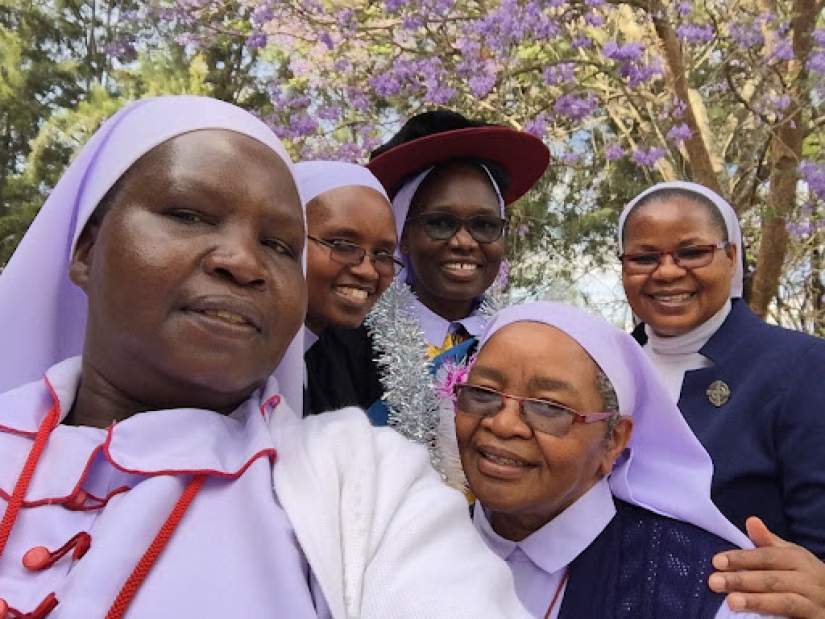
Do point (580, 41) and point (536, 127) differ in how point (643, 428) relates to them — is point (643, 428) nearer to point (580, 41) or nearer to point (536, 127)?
point (536, 127)

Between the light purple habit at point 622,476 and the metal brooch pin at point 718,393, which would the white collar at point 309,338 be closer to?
the light purple habit at point 622,476

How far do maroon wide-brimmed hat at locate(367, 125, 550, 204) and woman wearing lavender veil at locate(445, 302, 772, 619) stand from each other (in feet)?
3.77

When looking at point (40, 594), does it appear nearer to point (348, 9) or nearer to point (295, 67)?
point (348, 9)

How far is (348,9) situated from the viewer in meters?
7.69

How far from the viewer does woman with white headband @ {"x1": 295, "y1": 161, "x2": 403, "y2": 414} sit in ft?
9.48

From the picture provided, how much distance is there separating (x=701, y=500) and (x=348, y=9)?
6.52m

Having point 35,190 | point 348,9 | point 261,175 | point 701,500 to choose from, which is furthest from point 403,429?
point 35,190

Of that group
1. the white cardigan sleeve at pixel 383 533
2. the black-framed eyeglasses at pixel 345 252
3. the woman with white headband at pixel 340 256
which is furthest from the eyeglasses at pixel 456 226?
the white cardigan sleeve at pixel 383 533

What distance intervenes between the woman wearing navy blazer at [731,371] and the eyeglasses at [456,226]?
21.6 inches

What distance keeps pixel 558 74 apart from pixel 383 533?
7.14 m

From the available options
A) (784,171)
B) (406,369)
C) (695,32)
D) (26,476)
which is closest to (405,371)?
(406,369)

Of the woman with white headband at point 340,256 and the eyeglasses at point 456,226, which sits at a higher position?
the eyeglasses at point 456,226

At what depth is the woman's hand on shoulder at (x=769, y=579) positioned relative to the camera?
79.7 inches

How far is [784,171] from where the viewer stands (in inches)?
314
